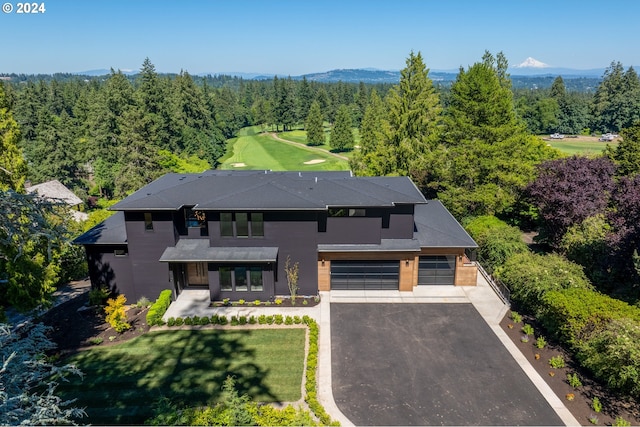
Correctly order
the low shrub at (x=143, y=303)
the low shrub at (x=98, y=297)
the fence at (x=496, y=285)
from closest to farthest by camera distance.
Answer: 1. the low shrub at (x=98, y=297)
2. the low shrub at (x=143, y=303)
3. the fence at (x=496, y=285)

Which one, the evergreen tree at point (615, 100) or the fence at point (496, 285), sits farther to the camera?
the evergreen tree at point (615, 100)

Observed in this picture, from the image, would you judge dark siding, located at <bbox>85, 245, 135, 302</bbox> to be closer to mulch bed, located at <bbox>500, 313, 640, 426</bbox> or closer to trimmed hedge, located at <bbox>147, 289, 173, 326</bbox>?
trimmed hedge, located at <bbox>147, 289, 173, 326</bbox>

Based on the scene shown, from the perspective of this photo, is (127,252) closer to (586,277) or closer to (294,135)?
(586,277)

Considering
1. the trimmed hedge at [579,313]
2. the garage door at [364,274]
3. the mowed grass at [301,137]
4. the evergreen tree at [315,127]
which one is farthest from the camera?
the evergreen tree at [315,127]

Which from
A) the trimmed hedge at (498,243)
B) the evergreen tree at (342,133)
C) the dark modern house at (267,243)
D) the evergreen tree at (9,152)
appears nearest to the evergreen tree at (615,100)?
the evergreen tree at (342,133)

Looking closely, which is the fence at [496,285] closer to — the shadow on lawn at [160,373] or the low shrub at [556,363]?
the low shrub at [556,363]

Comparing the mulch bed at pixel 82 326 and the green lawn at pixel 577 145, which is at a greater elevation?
the green lawn at pixel 577 145

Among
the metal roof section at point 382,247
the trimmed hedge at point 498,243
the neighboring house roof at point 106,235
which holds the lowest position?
the trimmed hedge at point 498,243
